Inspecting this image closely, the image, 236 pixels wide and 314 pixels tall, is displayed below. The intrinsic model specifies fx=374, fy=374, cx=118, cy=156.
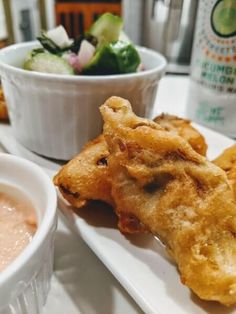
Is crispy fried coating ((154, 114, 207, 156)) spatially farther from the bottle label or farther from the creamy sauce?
the creamy sauce

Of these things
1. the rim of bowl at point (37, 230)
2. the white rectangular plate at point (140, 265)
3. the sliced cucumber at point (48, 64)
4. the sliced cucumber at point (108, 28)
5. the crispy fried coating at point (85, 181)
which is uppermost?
the sliced cucumber at point (108, 28)

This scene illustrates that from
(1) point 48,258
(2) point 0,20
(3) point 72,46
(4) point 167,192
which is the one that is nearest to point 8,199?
(1) point 48,258

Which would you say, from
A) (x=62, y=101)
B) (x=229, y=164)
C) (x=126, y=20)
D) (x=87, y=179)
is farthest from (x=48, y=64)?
(x=126, y=20)

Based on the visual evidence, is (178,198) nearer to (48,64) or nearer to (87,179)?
(87,179)

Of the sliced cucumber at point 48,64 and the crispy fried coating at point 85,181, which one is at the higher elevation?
the sliced cucumber at point 48,64

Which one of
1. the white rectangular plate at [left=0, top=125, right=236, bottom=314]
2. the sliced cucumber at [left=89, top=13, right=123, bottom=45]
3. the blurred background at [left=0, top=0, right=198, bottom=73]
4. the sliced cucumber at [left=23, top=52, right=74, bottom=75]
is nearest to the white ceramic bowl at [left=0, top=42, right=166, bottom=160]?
the sliced cucumber at [left=23, top=52, right=74, bottom=75]

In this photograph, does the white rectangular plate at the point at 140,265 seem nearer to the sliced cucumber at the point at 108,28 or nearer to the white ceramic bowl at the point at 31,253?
the white ceramic bowl at the point at 31,253

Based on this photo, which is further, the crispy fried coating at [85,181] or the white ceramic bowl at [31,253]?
the crispy fried coating at [85,181]

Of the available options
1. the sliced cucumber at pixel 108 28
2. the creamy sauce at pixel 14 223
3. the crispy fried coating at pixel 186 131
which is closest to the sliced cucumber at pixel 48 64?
the sliced cucumber at pixel 108 28
